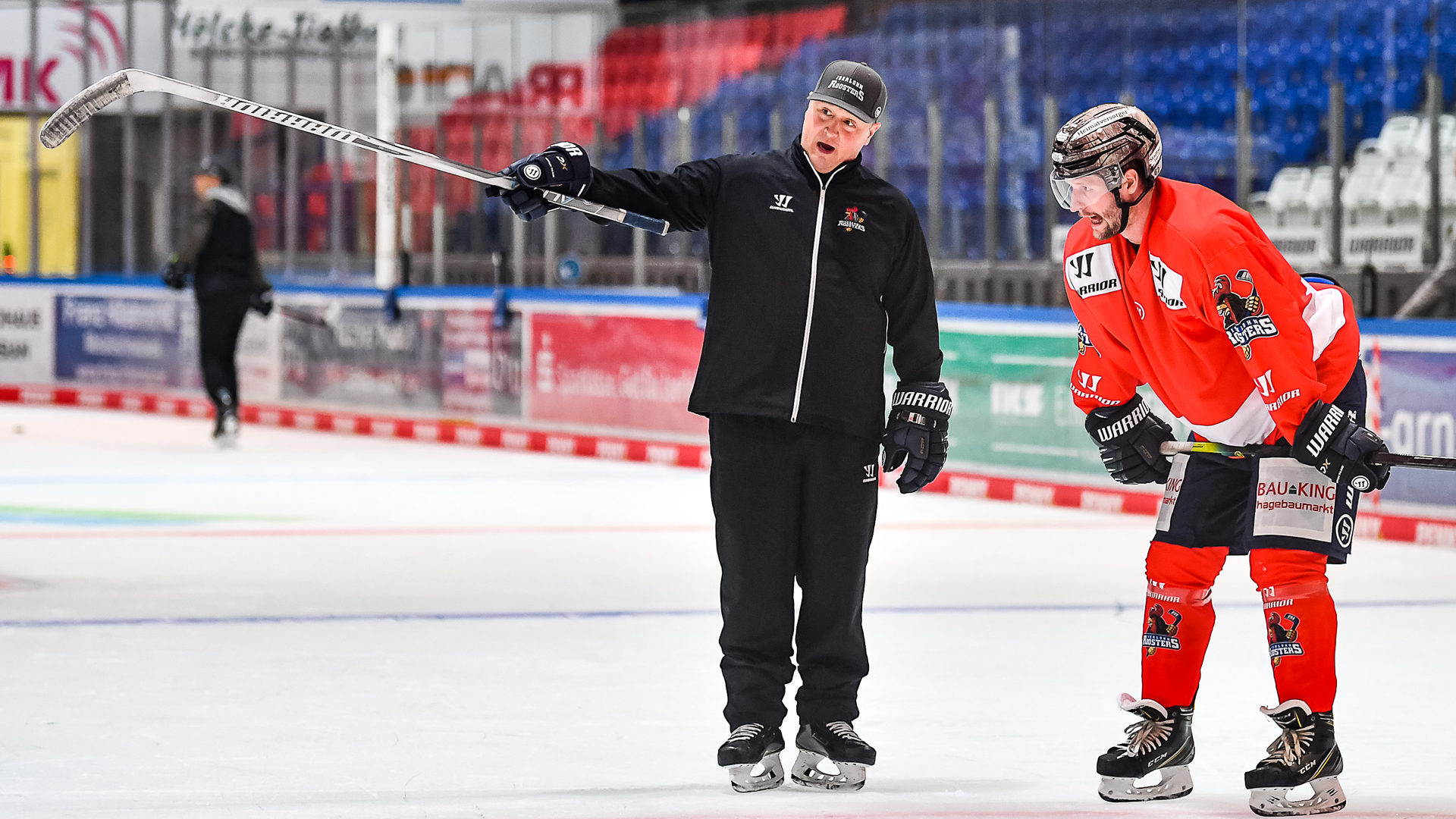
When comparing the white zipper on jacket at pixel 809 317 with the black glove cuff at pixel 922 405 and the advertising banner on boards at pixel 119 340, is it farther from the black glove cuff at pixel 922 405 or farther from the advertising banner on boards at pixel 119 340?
the advertising banner on boards at pixel 119 340

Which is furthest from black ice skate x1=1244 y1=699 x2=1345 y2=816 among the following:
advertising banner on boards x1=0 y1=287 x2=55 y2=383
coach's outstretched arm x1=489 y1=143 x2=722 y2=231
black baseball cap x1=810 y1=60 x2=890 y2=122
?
advertising banner on boards x1=0 y1=287 x2=55 y2=383

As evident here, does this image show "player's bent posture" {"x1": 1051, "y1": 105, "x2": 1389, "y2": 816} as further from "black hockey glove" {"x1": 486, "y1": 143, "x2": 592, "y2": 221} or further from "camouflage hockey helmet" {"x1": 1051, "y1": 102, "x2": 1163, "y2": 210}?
"black hockey glove" {"x1": 486, "y1": 143, "x2": 592, "y2": 221}

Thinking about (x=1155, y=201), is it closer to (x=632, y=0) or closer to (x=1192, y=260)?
(x=1192, y=260)

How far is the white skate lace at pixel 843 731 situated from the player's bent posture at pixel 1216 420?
0.52m

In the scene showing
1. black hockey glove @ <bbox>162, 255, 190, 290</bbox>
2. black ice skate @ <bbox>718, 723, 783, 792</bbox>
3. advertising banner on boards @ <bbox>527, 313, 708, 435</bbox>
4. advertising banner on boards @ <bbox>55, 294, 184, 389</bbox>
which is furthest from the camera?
advertising banner on boards @ <bbox>55, 294, 184, 389</bbox>

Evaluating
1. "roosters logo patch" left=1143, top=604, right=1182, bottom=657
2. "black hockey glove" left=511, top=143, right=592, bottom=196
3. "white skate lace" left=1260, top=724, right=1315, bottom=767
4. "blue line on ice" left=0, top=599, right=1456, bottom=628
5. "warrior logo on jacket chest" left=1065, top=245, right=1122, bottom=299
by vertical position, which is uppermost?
"black hockey glove" left=511, top=143, right=592, bottom=196

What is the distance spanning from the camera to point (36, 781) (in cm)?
421

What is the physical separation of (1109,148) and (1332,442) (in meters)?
0.73

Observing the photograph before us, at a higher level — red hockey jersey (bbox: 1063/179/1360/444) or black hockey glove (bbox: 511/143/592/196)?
black hockey glove (bbox: 511/143/592/196)

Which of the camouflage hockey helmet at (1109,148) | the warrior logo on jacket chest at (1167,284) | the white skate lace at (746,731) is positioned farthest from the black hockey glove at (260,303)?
the warrior logo on jacket chest at (1167,284)

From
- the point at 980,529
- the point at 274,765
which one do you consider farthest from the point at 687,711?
the point at 980,529

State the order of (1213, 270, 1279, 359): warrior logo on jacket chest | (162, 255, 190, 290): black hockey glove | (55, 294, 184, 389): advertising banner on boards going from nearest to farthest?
(1213, 270, 1279, 359): warrior logo on jacket chest, (162, 255, 190, 290): black hockey glove, (55, 294, 184, 389): advertising banner on boards

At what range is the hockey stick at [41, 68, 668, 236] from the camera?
4344mm

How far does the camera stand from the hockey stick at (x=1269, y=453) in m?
4.00
